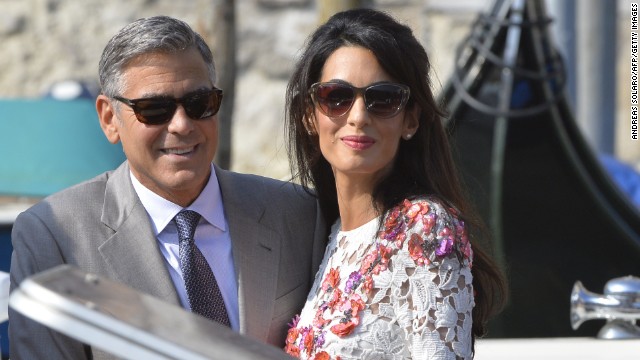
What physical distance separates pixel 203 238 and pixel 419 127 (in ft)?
1.85

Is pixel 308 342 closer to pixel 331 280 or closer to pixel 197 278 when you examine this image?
pixel 331 280

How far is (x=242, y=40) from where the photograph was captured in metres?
8.98

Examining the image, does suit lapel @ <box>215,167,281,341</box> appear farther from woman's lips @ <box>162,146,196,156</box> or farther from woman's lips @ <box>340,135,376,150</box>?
woman's lips @ <box>340,135,376,150</box>

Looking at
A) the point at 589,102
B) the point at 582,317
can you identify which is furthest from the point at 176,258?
the point at 589,102

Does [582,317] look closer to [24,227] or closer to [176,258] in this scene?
[176,258]

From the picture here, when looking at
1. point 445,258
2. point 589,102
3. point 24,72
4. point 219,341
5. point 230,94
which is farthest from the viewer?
point 24,72

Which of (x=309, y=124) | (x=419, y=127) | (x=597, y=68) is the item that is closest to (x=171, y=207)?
(x=309, y=124)

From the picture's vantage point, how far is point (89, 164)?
5246 millimetres

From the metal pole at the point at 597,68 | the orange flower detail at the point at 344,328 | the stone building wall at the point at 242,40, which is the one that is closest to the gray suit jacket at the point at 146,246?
Answer: the orange flower detail at the point at 344,328

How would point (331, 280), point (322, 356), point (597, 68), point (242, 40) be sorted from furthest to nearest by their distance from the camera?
1. point (242, 40)
2. point (597, 68)
3. point (331, 280)
4. point (322, 356)

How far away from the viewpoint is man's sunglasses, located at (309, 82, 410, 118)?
2486 mm

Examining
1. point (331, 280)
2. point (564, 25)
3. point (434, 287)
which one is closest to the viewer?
point (434, 287)

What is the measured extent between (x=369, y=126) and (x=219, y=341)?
2.65 ft

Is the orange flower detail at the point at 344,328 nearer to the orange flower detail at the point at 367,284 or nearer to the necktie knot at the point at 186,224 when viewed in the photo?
the orange flower detail at the point at 367,284
